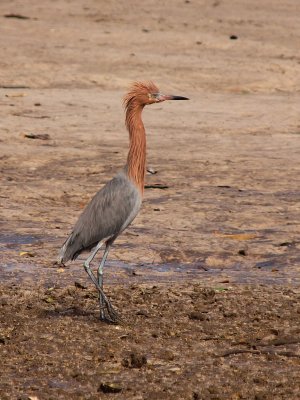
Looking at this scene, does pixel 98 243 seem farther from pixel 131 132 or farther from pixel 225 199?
pixel 225 199

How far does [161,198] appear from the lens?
12.7 meters

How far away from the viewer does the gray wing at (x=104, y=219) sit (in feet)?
28.8

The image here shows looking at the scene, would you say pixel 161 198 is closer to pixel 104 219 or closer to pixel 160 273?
pixel 160 273

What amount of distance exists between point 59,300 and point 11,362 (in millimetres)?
1403

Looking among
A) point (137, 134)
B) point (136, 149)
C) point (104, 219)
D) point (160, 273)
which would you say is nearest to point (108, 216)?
point (104, 219)

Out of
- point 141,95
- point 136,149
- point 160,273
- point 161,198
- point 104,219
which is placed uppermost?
point 141,95

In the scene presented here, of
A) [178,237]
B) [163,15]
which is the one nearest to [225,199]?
[178,237]

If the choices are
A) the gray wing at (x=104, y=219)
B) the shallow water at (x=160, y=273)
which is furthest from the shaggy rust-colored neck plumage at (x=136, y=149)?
the shallow water at (x=160, y=273)

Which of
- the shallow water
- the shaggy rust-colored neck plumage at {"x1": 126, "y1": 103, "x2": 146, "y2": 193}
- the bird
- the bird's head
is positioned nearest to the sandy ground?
the shallow water

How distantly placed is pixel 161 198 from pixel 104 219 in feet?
→ 12.8

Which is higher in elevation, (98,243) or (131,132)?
(131,132)

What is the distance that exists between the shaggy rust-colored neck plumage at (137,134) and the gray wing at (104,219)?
0.15 meters

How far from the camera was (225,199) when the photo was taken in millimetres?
12609

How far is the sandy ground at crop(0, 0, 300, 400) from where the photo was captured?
7750 mm
